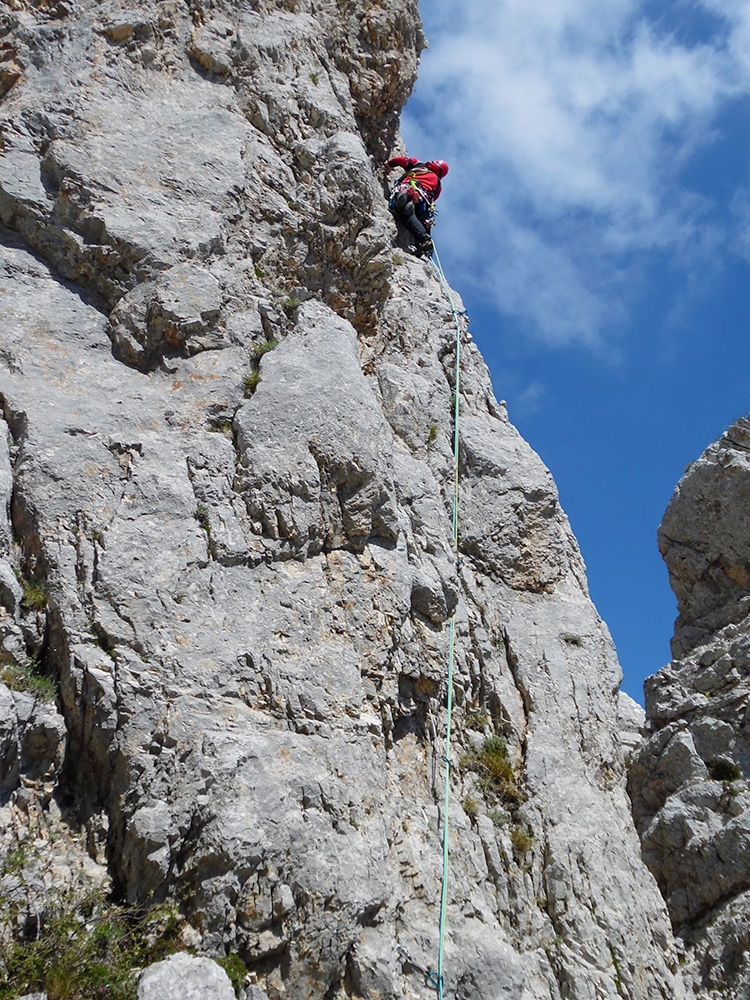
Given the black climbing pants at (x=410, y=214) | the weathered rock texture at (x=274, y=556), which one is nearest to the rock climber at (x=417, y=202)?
the black climbing pants at (x=410, y=214)

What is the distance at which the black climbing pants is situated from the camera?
624 inches

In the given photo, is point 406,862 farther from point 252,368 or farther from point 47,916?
point 252,368

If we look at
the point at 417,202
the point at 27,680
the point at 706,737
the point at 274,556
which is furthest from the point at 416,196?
the point at 27,680

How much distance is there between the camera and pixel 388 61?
16.2 meters

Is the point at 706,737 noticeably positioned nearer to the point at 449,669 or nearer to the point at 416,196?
the point at 449,669

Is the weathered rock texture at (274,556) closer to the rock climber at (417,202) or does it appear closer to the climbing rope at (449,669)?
the climbing rope at (449,669)

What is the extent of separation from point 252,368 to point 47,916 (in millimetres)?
6186

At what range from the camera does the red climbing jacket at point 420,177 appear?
1608 cm

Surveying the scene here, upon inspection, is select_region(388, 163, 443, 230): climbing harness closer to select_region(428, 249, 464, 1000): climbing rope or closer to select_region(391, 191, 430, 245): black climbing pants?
select_region(391, 191, 430, 245): black climbing pants

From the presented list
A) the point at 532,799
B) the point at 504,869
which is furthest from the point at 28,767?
the point at 532,799

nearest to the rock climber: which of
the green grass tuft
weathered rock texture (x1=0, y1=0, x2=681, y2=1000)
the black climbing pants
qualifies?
the black climbing pants

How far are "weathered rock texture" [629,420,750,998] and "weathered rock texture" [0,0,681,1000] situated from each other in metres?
1.90

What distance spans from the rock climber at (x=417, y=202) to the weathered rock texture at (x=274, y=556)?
1581 millimetres

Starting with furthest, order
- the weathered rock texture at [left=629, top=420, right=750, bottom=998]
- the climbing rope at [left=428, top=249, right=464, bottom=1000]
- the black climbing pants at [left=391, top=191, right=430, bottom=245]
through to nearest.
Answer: the black climbing pants at [left=391, top=191, right=430, bottom=245], the weathered rock texture at [left=629, top=420, right=750, bottom=998], the climbing rope at [left=428, top=249, right=464, bottom=1000]
